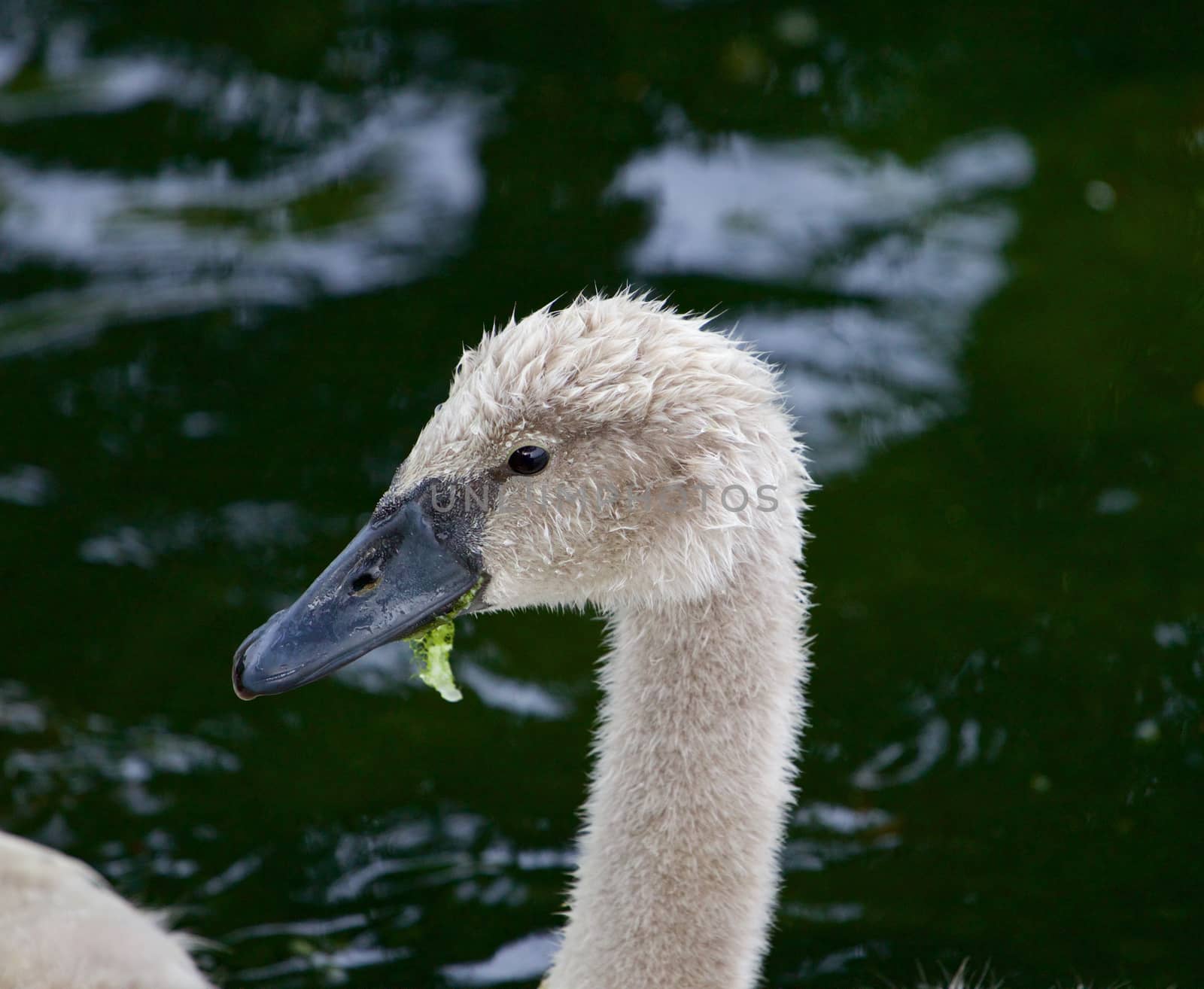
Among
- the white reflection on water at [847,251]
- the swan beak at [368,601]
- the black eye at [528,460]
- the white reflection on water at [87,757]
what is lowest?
the swan beak at [368,601]

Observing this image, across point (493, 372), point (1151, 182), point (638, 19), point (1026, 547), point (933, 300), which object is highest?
point (638, 19)

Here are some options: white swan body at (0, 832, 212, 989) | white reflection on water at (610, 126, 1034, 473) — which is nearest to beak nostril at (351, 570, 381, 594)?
white swan body at (0, 832, 212, 989)

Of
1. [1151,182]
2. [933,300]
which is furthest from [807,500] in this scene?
[1151,182]

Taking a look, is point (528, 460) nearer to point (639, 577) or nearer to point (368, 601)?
point (639, 577)

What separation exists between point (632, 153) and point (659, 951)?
485 cm

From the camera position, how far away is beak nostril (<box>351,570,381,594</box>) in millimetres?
3609

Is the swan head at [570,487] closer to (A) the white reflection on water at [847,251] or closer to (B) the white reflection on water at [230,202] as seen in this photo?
(A) the white reflection on water at [847,251]

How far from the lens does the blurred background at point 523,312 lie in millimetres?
5242

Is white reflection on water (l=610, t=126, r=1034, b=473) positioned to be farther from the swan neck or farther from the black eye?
the black eye

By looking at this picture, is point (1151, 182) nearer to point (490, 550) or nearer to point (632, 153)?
point (632, 153)

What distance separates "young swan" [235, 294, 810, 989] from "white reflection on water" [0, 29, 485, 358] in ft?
12.5

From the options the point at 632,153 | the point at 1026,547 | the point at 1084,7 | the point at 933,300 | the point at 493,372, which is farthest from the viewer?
the point at 1084,7

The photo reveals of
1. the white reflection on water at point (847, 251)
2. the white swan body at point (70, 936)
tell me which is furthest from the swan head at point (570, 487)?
the white reflection on water at point (847, 251)

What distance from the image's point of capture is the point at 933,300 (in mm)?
7113
